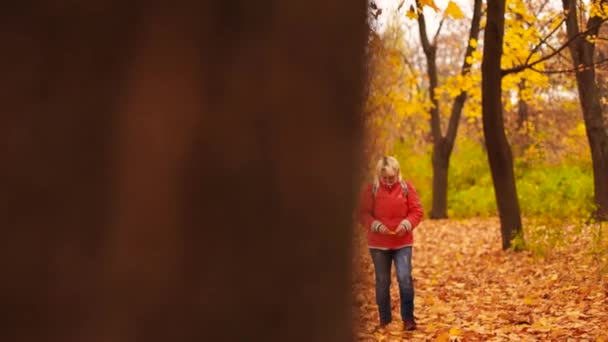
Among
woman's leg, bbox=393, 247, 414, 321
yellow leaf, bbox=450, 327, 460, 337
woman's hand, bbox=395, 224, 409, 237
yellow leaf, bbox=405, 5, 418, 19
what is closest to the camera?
yellow leaf, bbox=405, 5, 418, 19

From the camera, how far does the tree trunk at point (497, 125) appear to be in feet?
41.7

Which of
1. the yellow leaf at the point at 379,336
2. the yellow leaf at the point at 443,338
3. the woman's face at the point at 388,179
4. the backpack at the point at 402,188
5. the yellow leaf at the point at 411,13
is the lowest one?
the yellow leaf at the point at 379,336

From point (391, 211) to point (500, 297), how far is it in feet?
10.6

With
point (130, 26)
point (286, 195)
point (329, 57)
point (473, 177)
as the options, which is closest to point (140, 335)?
point (286, 195)

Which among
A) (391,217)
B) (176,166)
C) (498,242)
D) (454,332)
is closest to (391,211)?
(391,217)

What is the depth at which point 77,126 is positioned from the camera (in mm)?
1785

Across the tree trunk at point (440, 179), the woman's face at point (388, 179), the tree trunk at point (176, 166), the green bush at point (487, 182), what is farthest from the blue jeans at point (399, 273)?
the tree trunk at point (440, 179)

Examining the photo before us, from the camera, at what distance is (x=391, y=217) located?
7340 mm

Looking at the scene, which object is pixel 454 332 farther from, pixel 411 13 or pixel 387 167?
pixel 411 13

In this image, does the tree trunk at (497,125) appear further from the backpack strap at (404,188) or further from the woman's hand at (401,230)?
the woman's hand at (401,230)

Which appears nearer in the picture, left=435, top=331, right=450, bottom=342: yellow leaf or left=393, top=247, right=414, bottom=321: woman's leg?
left=435, top=331, right=450, bottom=342: yellow leaf

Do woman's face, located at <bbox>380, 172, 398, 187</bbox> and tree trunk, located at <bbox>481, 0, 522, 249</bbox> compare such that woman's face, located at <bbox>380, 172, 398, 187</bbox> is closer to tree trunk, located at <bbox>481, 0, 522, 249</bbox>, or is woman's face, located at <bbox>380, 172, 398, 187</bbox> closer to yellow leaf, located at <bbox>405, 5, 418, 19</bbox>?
yellow leaf, located at <bbox>405, 5, 418, 19</bbox>

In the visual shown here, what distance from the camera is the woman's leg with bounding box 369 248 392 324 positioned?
299 inches

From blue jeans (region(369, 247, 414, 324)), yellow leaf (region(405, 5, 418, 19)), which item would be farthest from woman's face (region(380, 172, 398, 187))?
yellow leaf (region(405, 5, 418, 19))
